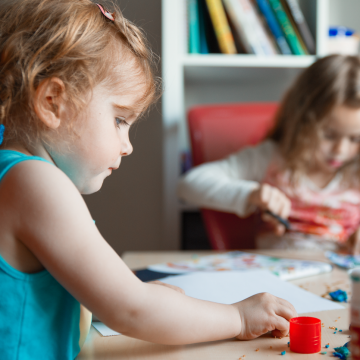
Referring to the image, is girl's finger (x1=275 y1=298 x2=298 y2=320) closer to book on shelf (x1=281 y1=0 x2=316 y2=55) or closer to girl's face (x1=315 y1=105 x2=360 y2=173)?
girl's face (x1=315 y1=105 x2=360 y2=173)

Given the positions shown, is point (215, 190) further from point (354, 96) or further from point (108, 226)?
point (108, 226)

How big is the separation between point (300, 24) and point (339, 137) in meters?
0.44

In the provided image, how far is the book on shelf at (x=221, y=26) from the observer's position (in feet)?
4.34

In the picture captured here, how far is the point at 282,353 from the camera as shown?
0.42 meters

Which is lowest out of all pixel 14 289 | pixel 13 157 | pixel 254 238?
pixel 254 238

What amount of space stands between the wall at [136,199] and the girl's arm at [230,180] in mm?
529

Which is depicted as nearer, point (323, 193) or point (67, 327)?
point (67, 327)

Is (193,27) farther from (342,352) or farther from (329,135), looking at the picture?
(342,352)

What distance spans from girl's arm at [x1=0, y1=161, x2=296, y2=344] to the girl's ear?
6 cm

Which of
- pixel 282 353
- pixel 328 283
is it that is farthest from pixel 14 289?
pixel 328 283

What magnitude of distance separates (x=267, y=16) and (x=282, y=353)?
118 cm

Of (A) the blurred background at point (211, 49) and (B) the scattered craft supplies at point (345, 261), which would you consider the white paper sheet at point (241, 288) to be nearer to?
(B) the scattered craft supplies at point (345, 261)

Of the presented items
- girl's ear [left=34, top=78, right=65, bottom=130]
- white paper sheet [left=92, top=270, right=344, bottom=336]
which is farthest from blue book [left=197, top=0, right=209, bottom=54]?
girl's ear [left=34, top=78, right=65, bottom=130]

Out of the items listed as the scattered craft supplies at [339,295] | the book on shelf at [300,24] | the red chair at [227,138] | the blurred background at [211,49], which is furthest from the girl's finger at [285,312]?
the book on shelf at [300,24]
